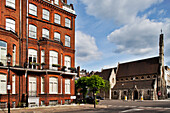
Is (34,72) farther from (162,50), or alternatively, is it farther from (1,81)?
(162,50)

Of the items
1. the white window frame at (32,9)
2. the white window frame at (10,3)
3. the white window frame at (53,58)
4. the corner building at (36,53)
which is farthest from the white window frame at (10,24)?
the white window frame at (53,58)

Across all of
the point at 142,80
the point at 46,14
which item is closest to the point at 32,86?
the point at 46,14

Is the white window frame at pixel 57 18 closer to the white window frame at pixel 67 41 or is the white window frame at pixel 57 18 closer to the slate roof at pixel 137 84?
the white window frame at pixel 67 41

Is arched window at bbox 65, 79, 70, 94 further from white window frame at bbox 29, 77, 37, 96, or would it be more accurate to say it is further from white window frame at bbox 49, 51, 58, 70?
white window frame at bbox 29, 77, 37, 96

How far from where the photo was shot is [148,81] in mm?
65250

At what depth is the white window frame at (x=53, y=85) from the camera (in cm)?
2598

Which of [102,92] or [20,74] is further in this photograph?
[102,92]

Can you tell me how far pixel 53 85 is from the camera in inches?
1038

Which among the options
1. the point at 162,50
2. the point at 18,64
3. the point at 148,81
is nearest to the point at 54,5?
the point at 18,64

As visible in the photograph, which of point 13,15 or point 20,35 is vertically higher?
point 13,15

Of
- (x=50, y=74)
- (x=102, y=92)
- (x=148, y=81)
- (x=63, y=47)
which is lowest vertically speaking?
(x=102, y=92)

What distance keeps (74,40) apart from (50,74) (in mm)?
9021

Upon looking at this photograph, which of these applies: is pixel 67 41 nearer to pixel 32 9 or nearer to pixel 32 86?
pixel 32 9

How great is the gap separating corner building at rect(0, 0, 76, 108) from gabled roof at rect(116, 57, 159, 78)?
47.2m
